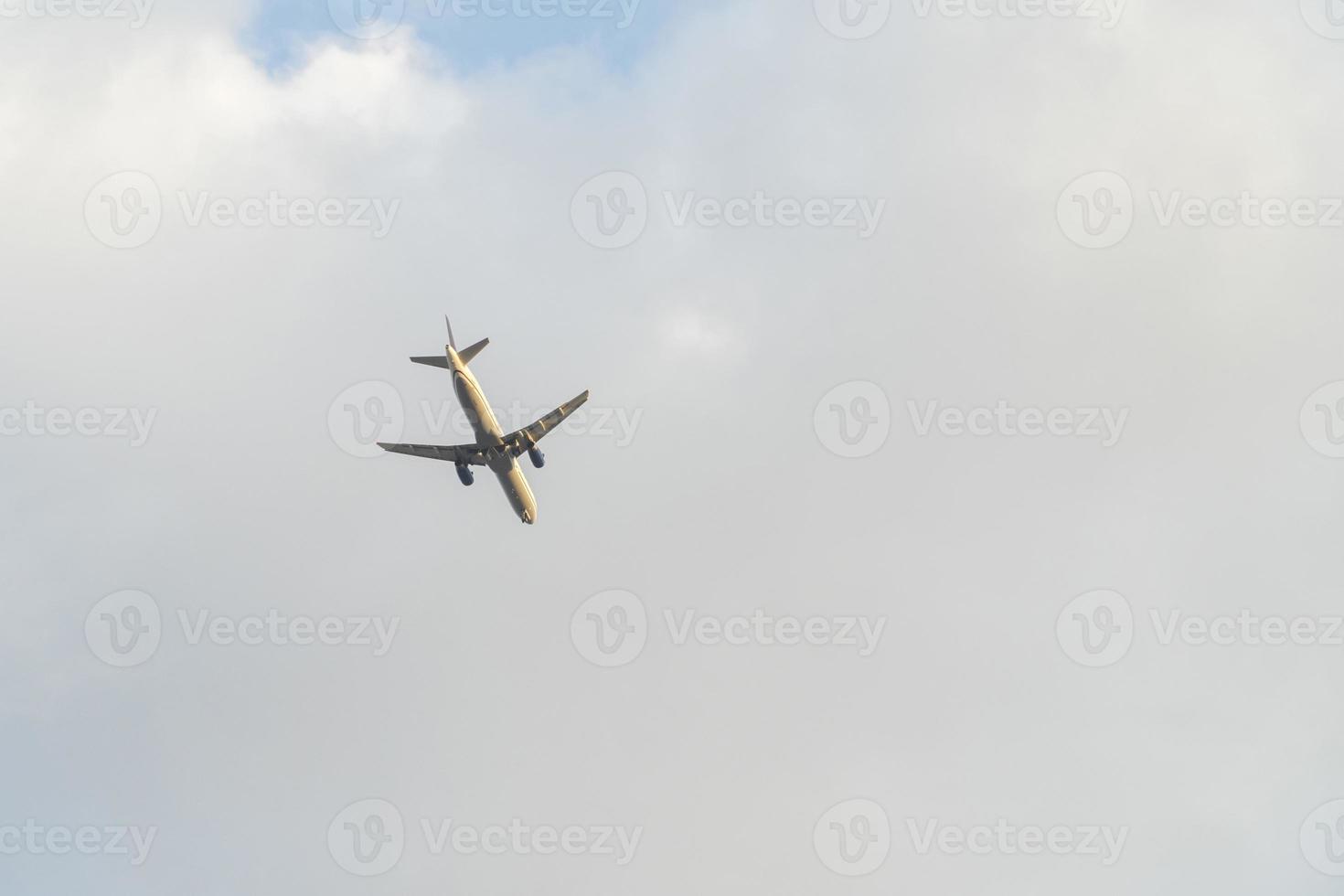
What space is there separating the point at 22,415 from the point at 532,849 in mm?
52384

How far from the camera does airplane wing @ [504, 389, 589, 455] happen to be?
120394 millimetres

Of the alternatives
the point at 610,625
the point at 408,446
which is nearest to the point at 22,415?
the point at 408,446

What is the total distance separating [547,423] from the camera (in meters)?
122

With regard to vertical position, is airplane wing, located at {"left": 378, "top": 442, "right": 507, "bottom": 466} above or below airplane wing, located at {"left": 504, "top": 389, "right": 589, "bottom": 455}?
below

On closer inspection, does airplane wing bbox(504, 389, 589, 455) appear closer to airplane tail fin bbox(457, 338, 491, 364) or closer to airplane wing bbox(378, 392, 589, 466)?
airplane wing bbox(378, 392, 589, 466)

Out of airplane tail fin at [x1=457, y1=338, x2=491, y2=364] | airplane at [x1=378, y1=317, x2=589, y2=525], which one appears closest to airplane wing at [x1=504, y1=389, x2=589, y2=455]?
airplane at [x1=378, y1=317, x2=589, y2=525]

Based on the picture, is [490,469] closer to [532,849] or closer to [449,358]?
[449,358]

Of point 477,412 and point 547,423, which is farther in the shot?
point 547,423

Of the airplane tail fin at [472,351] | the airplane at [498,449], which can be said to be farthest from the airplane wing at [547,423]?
the airplane tail fin at [472,351]

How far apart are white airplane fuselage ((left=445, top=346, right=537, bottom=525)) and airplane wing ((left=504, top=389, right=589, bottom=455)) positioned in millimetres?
1778

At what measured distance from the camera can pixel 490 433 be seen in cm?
11575

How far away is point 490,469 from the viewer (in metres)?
122

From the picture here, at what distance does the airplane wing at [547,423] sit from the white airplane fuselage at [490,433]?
5.83ft

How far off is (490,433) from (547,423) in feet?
24.0
